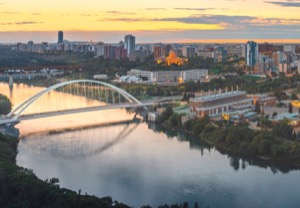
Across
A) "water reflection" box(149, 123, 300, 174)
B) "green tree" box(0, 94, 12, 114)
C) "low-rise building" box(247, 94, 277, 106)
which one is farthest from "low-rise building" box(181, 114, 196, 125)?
"green tree" box(0, 94, 12, 114)

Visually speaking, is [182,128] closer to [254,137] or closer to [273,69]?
[254,137]

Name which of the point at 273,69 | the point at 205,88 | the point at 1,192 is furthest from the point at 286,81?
the point at 1,192

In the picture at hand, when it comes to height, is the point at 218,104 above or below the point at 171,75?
below

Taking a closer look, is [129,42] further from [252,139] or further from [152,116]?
[252,139]

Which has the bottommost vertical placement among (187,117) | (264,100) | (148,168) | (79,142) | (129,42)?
(148,168)

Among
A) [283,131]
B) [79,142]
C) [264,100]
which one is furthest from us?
[264,100]

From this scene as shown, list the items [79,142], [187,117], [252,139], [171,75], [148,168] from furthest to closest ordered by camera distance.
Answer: [171,75] < [187,117] < [79,142] < [252,139] < [148,168]

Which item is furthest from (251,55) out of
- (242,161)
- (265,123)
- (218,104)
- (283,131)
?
(242,161)

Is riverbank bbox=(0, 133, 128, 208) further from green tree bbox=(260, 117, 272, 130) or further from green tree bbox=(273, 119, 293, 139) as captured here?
green tree bbox=(260, 117, 272, 130)
